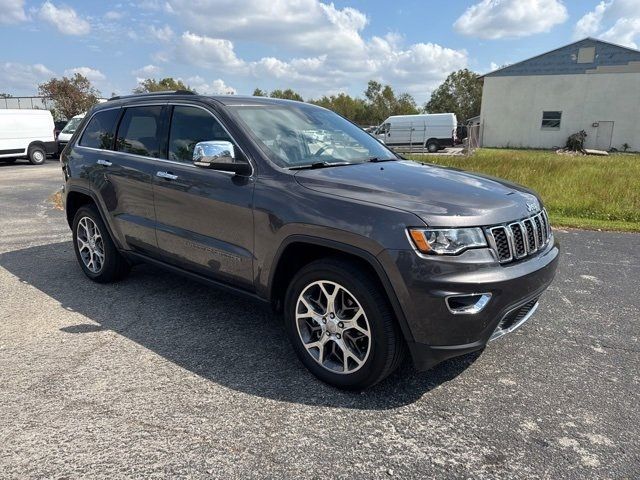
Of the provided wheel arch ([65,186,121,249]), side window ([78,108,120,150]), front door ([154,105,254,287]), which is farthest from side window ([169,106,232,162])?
wheel arch ([65,186,121,249])

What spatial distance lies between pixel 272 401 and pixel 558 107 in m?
39.3

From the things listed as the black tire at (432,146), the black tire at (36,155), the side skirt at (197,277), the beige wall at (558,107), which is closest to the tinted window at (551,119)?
the beige wall at (558,107)

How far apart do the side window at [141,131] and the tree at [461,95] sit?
78.8 meters

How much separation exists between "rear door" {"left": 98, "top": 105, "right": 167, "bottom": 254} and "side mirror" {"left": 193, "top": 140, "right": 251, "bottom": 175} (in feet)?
3.11

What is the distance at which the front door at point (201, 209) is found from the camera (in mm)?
3451

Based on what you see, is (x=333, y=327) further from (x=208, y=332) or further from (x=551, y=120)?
(x=551, y=120)

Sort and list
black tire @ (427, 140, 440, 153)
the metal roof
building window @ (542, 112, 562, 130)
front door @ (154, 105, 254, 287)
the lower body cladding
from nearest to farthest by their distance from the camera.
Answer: the lower body cladding
front door @ (154, 105, 254, 287)
black tire @ (427, 140, 440, 153)
the metal roof
building window @ (542, 112, 562, 130)

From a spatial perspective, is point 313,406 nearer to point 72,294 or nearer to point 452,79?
point 72,294

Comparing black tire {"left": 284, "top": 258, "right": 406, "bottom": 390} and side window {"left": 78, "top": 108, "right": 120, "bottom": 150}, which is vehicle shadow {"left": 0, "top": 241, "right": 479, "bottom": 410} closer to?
black tire {"left": 284, "top": 258, "right": 406, "bottom": 390}

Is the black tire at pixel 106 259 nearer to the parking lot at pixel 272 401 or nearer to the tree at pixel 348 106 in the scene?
the parking lot at pixel 272 401

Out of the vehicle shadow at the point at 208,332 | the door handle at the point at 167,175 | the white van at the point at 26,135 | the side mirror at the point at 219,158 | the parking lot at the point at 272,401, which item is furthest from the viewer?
the white van at the point at 26,135

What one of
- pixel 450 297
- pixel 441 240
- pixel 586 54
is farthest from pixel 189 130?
pixel 586 54

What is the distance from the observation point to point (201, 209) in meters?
3.70

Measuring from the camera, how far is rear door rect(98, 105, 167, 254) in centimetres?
422
